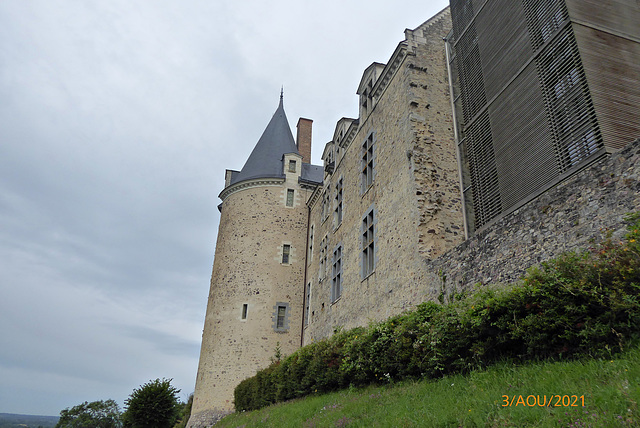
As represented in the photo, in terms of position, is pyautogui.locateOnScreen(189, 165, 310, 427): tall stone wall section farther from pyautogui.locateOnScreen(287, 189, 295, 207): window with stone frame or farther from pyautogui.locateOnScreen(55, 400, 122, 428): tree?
pyautogui.locateOnScreen(55, 400, 122, 428): tree

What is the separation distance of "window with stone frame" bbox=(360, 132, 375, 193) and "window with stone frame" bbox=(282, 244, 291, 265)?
8.16m

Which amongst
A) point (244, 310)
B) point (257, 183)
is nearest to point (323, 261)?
point (244, 310)

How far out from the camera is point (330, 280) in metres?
17.6

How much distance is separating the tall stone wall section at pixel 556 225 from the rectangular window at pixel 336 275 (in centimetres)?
759

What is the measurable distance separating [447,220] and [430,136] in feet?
8.05

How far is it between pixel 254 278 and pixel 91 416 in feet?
122

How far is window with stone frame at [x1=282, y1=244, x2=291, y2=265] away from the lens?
73.9 ft

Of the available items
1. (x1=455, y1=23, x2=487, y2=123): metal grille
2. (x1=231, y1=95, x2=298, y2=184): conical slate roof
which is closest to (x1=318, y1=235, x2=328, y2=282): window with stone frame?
(x1=231, y1=95, x2=298, y2=184): conical slate roof

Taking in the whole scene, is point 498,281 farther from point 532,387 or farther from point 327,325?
point 327,325

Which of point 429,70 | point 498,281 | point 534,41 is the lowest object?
point 498,281

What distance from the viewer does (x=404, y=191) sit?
12055 millimetres

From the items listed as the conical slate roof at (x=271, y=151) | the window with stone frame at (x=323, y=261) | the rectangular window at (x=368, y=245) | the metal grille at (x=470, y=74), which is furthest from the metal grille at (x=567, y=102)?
the conical slate roof at (x=271, y=151)

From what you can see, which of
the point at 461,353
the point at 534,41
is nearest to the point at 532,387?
the point at 461,353

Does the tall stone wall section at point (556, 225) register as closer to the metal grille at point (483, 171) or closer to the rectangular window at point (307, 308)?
the metal grille at point (483, 171)
